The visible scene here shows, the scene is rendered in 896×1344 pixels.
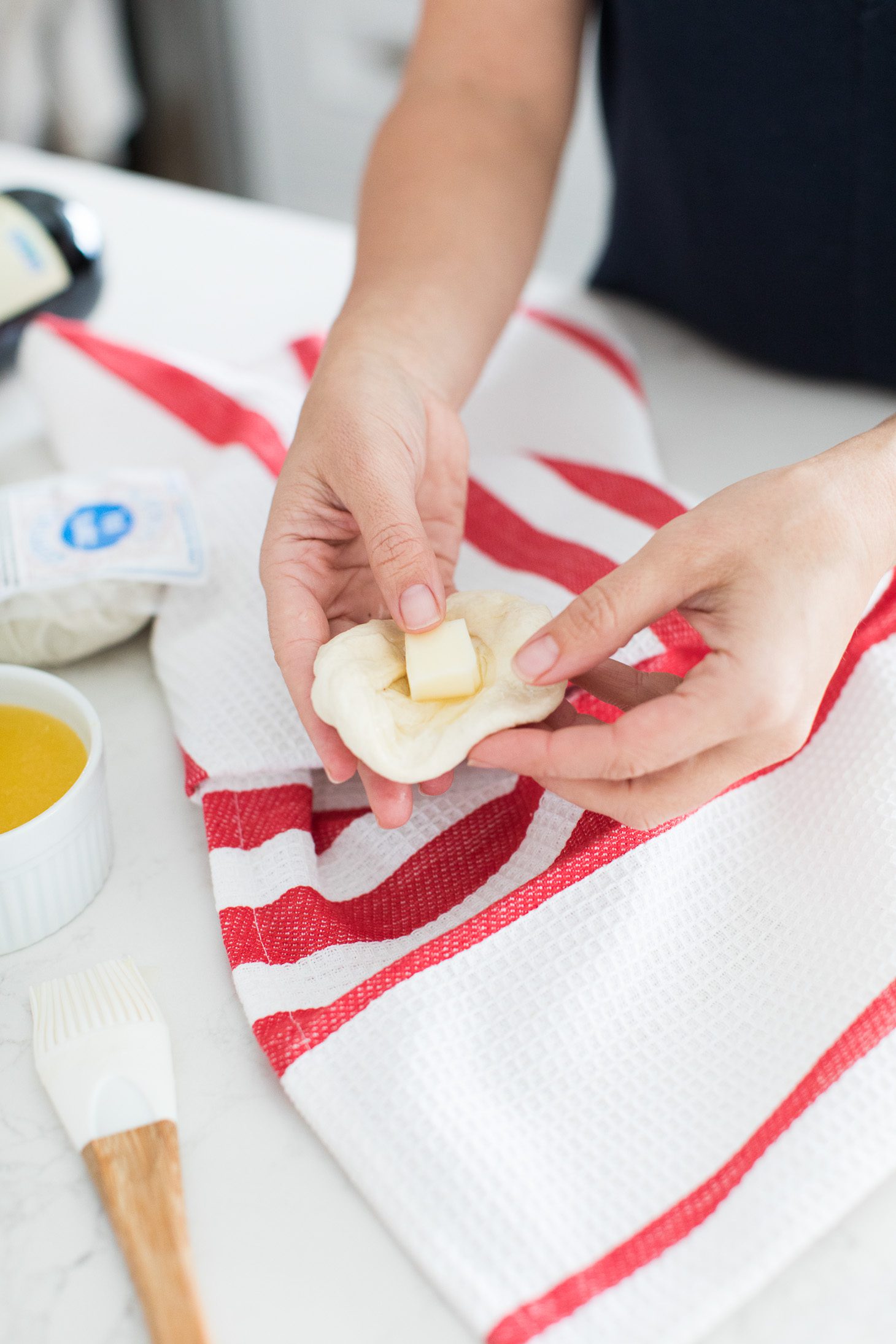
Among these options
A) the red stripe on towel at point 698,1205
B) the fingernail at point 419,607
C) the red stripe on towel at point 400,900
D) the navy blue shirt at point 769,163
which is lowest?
the red stripe on towel at point 400,900

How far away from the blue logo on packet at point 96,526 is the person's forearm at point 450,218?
0.20 m

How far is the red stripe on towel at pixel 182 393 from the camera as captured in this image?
0.89 m

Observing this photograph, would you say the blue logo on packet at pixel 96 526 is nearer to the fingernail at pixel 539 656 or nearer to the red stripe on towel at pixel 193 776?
the red stripe on towel at pixel 193 776

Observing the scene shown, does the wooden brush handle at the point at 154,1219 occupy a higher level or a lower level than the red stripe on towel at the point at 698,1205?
lower

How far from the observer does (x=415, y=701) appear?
2.05ft

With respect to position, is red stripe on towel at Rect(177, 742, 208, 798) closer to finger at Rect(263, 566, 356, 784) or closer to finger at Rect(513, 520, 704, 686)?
finger at Rect(263, 566, 356, 784)

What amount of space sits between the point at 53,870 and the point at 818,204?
2.64 feet

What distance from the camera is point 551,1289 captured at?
44 cm

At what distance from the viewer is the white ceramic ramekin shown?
572mm

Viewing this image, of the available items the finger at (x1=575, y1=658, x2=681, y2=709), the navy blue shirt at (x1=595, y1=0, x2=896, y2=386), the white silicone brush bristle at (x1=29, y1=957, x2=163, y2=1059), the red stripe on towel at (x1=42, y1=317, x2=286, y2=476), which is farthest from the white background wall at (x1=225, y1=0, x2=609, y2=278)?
the white silicone brush bristle at (x1=29, y1=957, x2=163, y2=1059)

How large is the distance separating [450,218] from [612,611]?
0.50m

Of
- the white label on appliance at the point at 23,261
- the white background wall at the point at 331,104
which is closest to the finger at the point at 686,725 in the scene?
the white label on appliance at the point at 23,261

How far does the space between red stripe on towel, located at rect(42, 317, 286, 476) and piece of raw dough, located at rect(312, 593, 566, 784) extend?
0.95 feet

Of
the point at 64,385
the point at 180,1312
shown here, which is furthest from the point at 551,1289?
the point at 64,385
